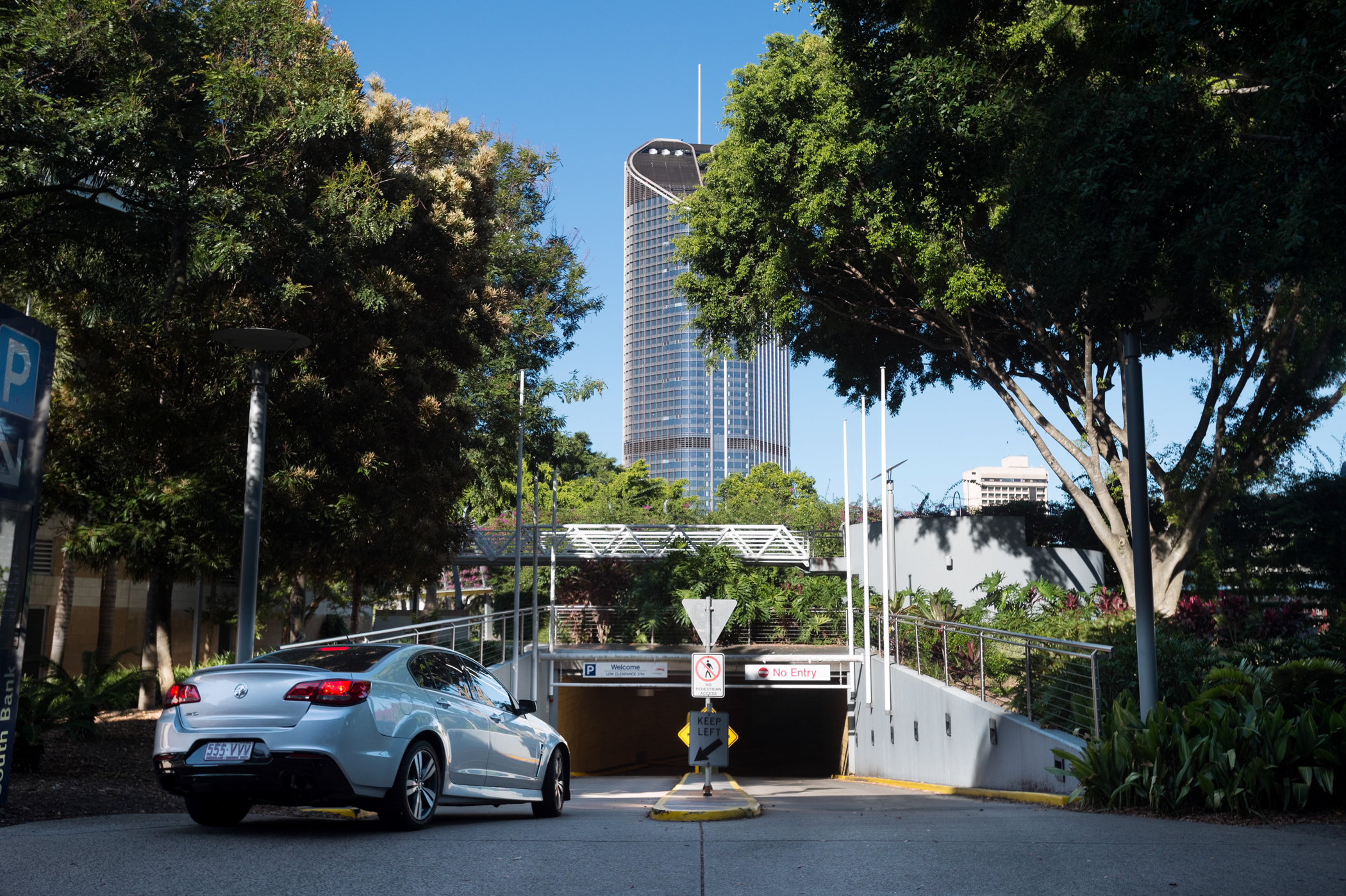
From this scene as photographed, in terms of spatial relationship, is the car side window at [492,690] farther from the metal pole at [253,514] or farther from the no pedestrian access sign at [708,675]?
the no pedestrian access sign at [708,675]

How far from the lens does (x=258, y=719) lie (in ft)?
23.6

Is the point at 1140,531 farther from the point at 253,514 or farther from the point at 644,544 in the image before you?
the point at 644,544

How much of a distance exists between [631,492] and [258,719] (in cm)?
5901

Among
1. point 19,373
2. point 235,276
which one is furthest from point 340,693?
point 235,276

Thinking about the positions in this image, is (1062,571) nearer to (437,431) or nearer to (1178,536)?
(1178,536)

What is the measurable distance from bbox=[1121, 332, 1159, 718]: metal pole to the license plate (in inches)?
297

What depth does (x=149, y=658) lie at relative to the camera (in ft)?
57.8

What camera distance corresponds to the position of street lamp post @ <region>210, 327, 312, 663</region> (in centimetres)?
1072

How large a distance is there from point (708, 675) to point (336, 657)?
636 centimetres

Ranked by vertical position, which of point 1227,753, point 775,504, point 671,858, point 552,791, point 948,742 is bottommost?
point 948,742

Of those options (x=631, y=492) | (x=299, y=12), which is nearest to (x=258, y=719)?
(x=299, y=12)

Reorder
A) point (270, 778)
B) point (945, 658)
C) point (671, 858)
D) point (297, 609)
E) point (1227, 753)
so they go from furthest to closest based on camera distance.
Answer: point (297, 609) → point (945, 658) → point (1227, 753) → point (270, 778) → point (671, 858)

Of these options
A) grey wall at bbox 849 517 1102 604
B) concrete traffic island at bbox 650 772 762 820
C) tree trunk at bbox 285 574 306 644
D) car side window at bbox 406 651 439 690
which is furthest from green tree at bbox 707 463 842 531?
car side window at bbox 406 651 439 690

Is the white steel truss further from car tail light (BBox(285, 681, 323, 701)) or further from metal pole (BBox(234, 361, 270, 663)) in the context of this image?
car tail light (BBox(285, 681, 323, 701))
